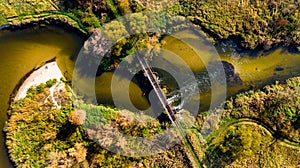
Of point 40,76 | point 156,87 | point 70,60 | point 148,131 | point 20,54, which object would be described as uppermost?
point 20,54

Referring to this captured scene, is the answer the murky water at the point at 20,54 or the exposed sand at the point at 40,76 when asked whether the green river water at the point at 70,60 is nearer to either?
the murky water at the point at 20,54

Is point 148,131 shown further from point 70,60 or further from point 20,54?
point 20,54

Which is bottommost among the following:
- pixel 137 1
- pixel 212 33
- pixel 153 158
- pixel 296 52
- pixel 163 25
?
pixel 153 158

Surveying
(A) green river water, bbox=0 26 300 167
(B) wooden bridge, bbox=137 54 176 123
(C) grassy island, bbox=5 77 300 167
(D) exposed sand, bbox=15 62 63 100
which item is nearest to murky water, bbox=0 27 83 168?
(A) green river water, bbox=0 26 300 167

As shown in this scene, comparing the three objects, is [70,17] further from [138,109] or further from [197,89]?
Answer: [197,89]

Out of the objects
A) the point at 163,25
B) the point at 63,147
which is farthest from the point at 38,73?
the point at 163,25

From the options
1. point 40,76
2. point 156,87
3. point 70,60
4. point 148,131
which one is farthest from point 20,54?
point 148,131

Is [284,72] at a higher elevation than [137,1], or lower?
lower
